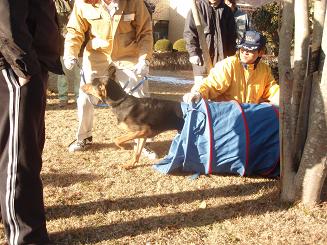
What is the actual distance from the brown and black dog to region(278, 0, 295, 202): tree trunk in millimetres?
→ 1501

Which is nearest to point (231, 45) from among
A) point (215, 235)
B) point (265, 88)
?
point (265, 88)

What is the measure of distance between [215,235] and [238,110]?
53.6 inches

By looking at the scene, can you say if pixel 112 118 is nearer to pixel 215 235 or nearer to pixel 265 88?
pixel 265 88

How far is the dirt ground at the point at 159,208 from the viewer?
304 centimetres

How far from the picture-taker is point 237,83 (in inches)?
173

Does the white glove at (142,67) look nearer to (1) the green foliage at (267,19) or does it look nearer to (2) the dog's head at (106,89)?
(2) the dog's head at (106,89)

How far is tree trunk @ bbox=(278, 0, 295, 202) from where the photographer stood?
324 cm

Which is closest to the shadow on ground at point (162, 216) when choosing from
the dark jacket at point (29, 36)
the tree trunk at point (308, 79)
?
the tree trunk at point (308, 79)

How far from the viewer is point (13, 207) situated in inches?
Result: 101

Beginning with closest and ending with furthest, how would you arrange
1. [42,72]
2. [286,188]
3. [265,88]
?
[42,72] < [286,188] < [265,88]

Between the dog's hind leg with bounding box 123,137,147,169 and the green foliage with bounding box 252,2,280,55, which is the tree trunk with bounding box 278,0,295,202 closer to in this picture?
the dog's hind leg with bounding box 123,137,147,169

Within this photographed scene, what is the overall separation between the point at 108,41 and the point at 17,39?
7.91ft

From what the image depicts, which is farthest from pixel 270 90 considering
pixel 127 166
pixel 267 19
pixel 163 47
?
pixel 163 47

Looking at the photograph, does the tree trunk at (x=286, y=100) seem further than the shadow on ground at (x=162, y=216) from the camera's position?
Yes
